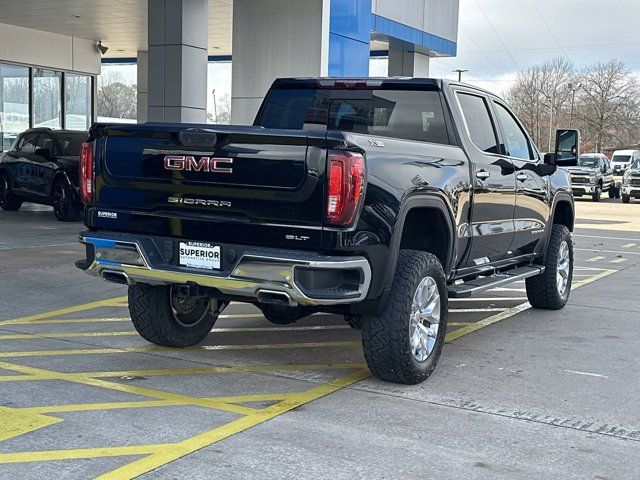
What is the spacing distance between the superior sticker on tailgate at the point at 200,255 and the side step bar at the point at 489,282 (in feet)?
6.00

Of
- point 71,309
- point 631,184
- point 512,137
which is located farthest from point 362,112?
point 631,184

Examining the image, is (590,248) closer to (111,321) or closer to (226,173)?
(111,321)

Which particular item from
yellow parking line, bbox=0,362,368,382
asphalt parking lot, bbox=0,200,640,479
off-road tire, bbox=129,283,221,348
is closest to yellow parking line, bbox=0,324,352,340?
asphalt parking lot, bbox=0,200,640,479

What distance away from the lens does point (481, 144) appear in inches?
286

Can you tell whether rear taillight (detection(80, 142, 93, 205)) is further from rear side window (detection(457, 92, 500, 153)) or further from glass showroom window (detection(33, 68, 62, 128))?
glass showroom window (detection(33, 68, 62, 128))

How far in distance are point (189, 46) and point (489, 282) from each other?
8.88 metres

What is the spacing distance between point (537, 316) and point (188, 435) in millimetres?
4845

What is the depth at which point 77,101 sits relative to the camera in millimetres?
28016

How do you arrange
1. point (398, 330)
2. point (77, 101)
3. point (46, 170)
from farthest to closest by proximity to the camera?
point (77, 101) < point (46, 170) < point (398, 330)

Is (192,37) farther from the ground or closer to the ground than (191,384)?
farther from the ground

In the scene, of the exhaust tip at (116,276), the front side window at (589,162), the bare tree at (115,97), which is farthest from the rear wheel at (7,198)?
the bare tree at (115,97)

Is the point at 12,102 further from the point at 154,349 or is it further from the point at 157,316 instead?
the point at 157,316

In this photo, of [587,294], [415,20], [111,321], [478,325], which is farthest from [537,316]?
[415,20]

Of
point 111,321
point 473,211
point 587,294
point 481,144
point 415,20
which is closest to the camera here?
point 473,211
